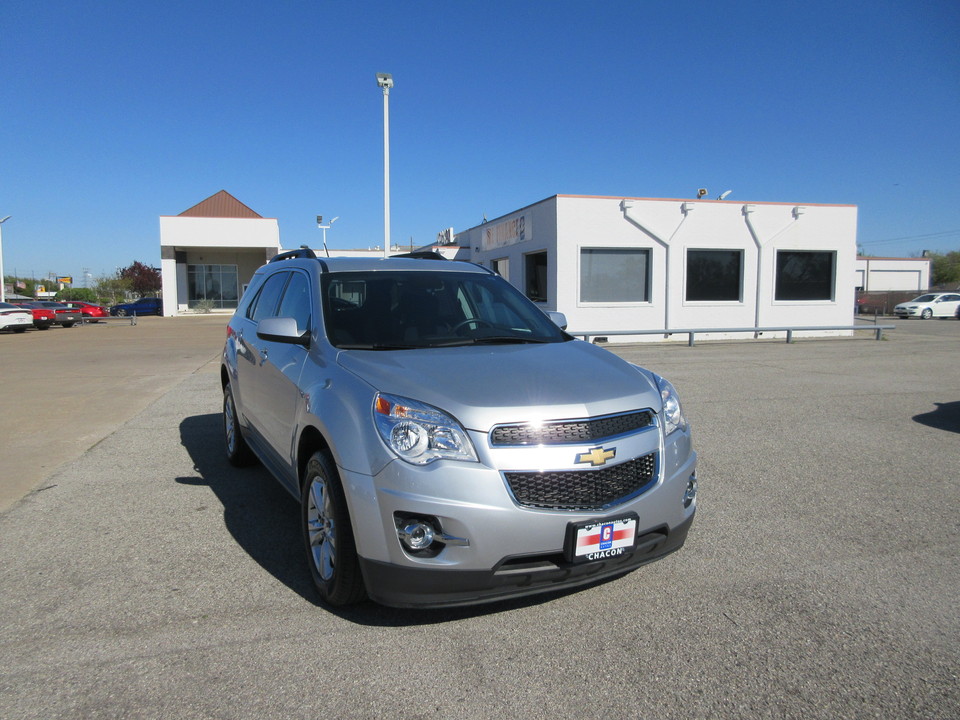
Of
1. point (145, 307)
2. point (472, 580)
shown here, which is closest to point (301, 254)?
point (472, 580)

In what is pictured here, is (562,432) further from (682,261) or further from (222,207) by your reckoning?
(222,207)

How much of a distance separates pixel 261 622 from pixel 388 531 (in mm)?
893

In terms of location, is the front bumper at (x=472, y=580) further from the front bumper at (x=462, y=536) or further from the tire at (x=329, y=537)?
the tire at (x=329, y=537)

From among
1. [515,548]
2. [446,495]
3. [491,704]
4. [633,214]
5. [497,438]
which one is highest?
[633,214]

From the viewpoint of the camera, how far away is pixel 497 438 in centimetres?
288

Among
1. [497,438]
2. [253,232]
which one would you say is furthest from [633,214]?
[253,232]

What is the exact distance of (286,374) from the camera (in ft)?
13.5

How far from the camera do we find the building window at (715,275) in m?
20.6

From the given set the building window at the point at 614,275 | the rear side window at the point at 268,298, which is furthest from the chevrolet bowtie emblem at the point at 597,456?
the building window at the point at 614,275

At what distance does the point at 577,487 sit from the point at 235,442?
3.96m

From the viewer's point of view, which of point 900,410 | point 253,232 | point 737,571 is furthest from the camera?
point 253,232

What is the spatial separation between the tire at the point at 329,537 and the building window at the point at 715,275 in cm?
1868

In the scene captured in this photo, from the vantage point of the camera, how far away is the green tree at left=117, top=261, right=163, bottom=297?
242 ft

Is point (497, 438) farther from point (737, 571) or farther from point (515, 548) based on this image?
point (737, 571)
